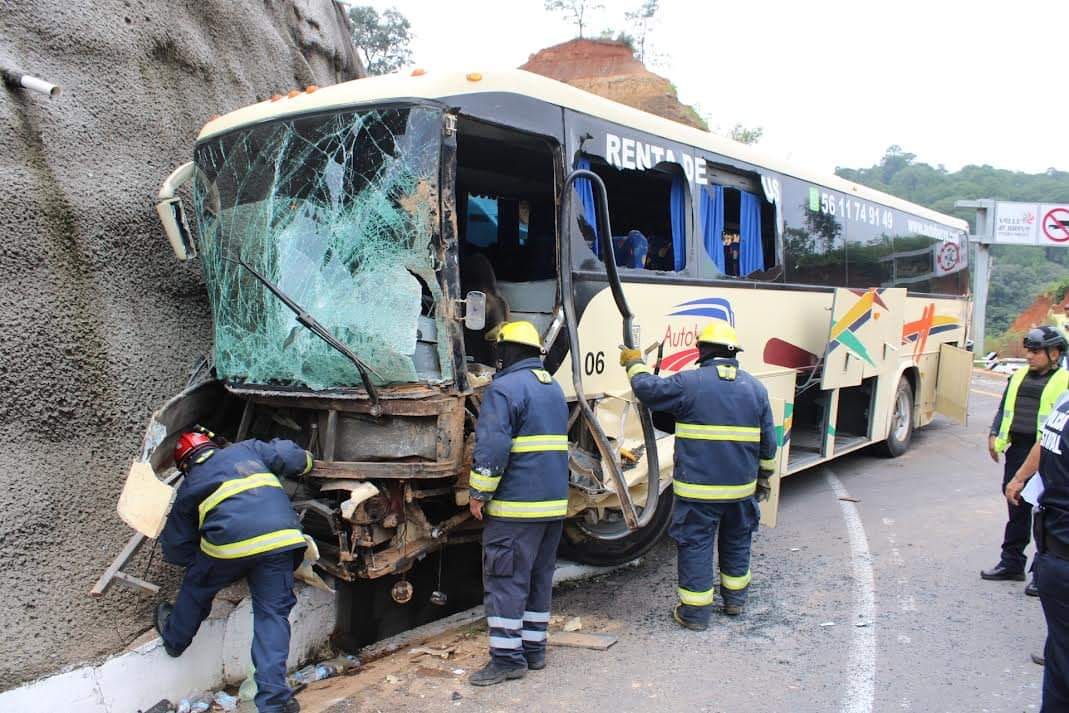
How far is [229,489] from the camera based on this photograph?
3785 millimetres

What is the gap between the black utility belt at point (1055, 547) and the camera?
3.11 m

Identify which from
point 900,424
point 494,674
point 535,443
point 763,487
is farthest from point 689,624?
point 900,424

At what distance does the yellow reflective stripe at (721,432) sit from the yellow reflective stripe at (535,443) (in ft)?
3.25

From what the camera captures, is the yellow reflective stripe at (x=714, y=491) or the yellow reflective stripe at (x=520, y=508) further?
the yellow reflective stripe at (x=714, y=491)

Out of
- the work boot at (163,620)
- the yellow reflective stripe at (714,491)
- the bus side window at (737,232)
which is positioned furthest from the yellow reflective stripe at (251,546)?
the bus side window at (737,232)

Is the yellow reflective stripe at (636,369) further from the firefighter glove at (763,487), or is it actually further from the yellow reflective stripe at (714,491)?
the firefighter glove at (763,487)

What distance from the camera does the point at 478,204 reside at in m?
6.31

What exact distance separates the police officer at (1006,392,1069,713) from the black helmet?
2.19m

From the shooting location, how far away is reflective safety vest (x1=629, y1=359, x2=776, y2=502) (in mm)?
4676

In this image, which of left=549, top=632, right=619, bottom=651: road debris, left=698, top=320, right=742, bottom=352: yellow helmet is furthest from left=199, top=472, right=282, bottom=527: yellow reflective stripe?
left=698, top=320, right=742, bottom=352: yellow helmet

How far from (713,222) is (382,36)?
19708 millimetres

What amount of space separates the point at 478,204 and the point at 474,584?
2963 millimetres

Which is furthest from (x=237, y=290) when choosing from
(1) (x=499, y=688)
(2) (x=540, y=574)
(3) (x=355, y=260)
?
(1) (x=499, y=688)

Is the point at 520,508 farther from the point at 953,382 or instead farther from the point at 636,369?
the point at 953,382
